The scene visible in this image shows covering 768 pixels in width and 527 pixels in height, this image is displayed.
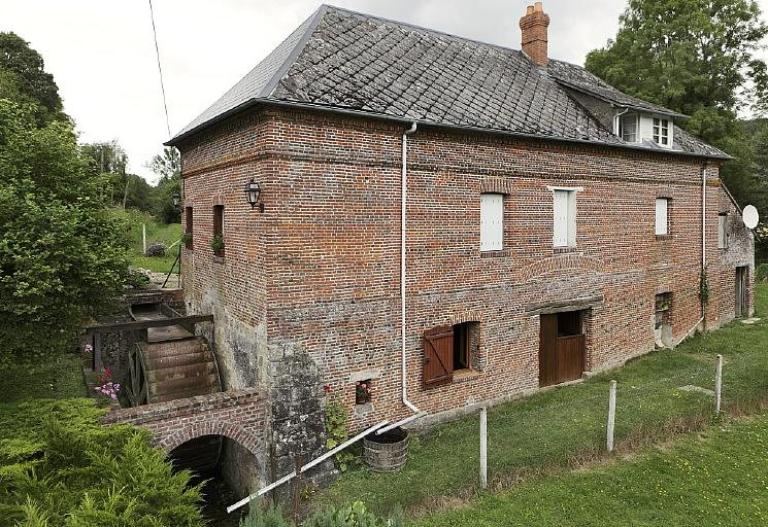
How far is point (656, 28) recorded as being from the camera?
2744 cm

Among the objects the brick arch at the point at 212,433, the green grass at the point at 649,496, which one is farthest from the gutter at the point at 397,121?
the green grass at the point at 649,496

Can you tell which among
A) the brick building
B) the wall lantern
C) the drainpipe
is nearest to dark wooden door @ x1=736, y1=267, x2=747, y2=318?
the brick building

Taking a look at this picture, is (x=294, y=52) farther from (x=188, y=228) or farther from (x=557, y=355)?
(x=557, y=355)

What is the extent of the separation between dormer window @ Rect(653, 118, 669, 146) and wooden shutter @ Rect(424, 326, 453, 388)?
8.85 metres

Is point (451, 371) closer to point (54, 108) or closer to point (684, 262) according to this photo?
point (684, 262)

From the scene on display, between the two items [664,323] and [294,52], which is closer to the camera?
[294,52]

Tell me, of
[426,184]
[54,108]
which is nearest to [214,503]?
[426,184]

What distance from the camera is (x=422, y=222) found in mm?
10703

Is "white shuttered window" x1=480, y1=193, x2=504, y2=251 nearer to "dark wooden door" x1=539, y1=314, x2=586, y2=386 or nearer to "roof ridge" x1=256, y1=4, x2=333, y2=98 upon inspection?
"dark wooden door" x1=539, y1=314, x2=586, y2=386

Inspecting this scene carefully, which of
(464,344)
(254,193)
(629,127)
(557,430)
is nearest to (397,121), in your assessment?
(254,193)

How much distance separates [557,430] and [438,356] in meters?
2.67

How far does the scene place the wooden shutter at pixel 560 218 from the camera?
1304 cm

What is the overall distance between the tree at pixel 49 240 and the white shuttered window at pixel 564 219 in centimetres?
949

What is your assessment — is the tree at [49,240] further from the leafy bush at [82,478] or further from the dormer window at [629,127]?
the dormer window at [629,127]
